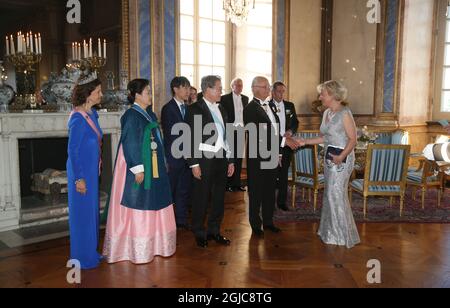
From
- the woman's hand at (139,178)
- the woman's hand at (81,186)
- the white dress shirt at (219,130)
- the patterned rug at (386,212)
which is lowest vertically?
the patterned rug at (386,212)

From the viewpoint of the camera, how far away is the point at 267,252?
12.9ft

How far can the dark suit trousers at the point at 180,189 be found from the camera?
468 cm

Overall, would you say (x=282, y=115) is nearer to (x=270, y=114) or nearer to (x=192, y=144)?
(x=270, y=114)

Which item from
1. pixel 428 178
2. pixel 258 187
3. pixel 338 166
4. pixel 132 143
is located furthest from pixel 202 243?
pixel 428 178

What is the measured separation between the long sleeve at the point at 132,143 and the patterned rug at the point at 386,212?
2.13 meters

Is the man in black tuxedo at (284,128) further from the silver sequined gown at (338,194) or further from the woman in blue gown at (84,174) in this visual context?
the woman in blue gown at (84,174)

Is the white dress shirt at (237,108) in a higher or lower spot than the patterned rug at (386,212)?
higher

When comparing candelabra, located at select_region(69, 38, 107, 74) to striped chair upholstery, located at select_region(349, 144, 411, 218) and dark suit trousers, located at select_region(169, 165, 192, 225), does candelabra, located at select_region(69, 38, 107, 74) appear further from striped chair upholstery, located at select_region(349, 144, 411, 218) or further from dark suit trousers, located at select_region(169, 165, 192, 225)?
striped chair upholstery, located at select_region(349, 144, 411, 218)

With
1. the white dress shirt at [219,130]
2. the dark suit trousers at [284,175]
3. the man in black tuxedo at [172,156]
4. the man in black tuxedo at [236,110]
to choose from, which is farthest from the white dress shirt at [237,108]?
the white dress shirt at [219,130]

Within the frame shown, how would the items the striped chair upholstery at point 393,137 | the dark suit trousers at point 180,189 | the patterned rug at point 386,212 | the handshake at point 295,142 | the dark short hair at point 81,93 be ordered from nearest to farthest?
the dark short hair at point 81,93 < the handshake at point 295,142 < the dark suit trousers at point 180,189 < the patterned rug at point 386,212 < the striped chair upholstery at point 393,137

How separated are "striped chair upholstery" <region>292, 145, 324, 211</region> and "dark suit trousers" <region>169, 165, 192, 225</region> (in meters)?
1.47

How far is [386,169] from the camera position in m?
4.91

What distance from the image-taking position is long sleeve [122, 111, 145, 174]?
11.2 ft
